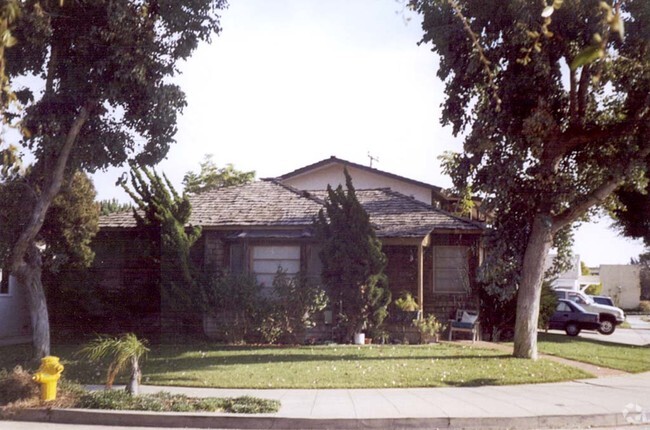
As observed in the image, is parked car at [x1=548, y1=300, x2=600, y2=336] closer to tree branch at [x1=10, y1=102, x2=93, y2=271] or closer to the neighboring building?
tree branch at [x1=10, y1=102, x2=93, y2=271]

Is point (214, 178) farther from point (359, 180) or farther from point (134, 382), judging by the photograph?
point (134, 382)

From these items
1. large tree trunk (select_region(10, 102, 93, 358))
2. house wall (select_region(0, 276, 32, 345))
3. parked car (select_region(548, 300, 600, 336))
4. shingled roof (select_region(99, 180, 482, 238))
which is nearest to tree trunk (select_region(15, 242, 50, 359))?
large tree trunk (select_region(10, 102, 93, 358))

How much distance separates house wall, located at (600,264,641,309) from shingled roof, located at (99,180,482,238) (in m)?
40.8

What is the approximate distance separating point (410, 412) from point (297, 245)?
11.2 m

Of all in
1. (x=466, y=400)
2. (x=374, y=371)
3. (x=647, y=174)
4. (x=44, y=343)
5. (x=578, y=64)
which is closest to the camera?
(x=578, y=64)

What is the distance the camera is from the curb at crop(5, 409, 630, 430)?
30.2 feet

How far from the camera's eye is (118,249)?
71.1ft

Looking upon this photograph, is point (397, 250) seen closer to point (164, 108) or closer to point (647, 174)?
point (647, 174)

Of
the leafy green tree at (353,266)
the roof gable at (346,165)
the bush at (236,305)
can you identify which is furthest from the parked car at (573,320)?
the bush at (236,305)

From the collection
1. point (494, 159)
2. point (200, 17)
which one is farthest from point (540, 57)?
point (200, 17)

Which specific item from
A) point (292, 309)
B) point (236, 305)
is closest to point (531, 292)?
point (292, 309)

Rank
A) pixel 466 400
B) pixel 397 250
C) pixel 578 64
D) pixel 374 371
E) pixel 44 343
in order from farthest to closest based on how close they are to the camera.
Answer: pixel 397 250, pixel 44 343, pixel 374 371, pixel 466 400, pixel 578 64

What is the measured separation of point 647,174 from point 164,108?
11.7 meters

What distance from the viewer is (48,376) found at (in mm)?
9977
